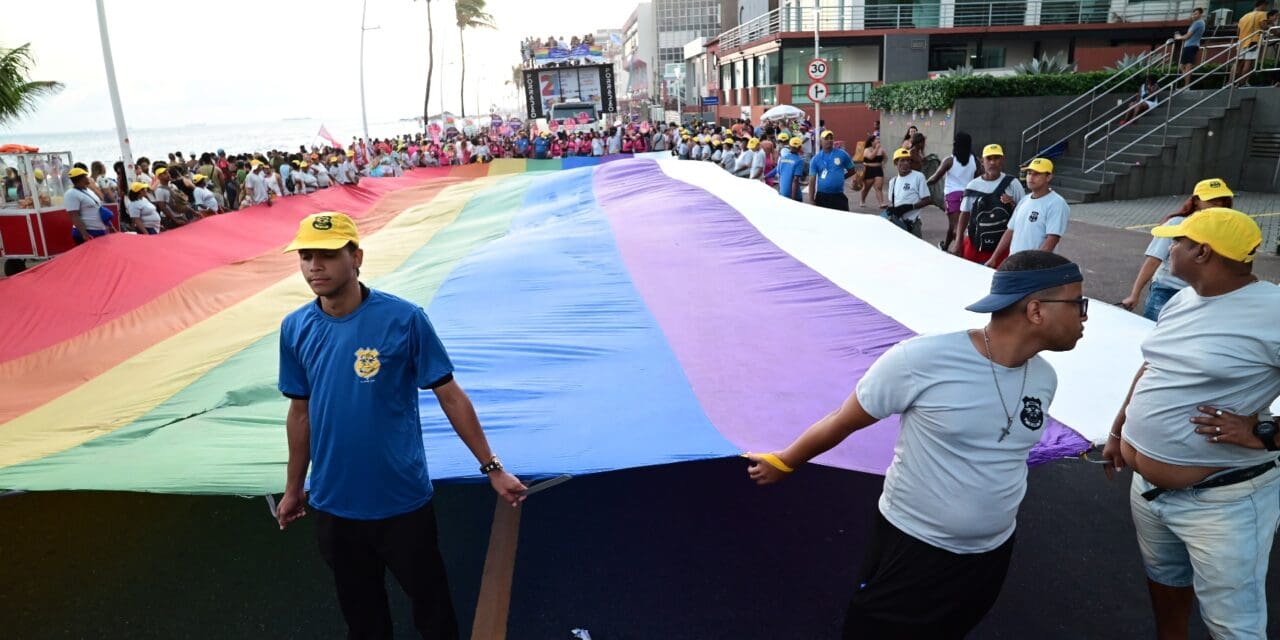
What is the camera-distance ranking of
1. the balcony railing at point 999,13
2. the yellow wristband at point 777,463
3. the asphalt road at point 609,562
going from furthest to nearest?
the balcony railing at point 999,13 → the asphalt road at point 609,562 → the yellow wristband at point 777,463

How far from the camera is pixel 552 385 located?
13.3ft

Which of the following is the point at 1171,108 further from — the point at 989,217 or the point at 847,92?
the point at 847,92

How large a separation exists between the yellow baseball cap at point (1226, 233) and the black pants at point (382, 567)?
3.01 meters

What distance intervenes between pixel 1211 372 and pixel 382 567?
3.16 m

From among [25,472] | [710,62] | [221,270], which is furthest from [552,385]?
[710,62]

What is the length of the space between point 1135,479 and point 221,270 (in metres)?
8.72

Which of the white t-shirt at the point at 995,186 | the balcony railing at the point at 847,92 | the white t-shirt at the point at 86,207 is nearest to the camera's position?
the white t-shirt at the point at 995,186

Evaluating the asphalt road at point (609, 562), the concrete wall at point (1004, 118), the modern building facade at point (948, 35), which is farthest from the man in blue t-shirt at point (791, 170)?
the modern building facade at point (948, 35)

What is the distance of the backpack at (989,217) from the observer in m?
6.84

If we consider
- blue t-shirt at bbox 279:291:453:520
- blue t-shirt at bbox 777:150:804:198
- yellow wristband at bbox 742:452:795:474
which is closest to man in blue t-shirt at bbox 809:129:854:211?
blue t-shirt at bbox 777:150:804:198

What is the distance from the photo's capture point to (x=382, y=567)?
315 centimetres

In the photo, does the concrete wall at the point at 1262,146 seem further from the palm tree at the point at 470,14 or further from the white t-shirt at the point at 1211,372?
the palm tree at the point at 470,14

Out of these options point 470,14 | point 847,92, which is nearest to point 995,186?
point 847,92

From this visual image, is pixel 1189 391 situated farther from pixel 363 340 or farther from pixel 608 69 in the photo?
pixel 608 69
